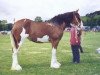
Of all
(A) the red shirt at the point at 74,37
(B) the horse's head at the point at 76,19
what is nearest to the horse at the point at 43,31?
(B) the horse's head at the point at 76,19

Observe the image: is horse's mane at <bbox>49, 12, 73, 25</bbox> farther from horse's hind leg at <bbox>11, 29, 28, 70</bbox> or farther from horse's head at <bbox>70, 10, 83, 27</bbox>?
horse's hind leg at <bbox>11, 29, 28, 70</bbox>

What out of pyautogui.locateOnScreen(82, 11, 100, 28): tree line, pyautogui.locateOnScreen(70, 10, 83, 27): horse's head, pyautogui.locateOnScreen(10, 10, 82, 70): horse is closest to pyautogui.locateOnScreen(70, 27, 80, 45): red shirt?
pyautogui.locateOnScreen(10, 10, 82, 70): horse

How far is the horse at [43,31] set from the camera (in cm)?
1595

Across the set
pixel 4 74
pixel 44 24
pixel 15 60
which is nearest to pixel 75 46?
pixel 44 24

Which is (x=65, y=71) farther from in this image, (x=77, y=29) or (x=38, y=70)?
(x=77, y=29)

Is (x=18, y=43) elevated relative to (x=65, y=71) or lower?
elevated

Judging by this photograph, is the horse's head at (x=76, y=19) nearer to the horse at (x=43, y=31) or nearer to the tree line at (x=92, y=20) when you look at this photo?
the horse at (x=43, y=31)

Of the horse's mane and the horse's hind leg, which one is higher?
the horse's mane

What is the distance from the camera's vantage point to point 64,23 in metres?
16.8

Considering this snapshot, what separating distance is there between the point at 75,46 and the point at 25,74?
13.2 feet

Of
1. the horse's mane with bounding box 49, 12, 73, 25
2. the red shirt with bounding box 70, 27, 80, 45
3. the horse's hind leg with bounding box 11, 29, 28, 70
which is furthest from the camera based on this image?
the red shirt with bounding box 70, 27, 80, 45

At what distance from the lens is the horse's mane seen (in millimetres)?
16703

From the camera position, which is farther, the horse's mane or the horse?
the horse's mane

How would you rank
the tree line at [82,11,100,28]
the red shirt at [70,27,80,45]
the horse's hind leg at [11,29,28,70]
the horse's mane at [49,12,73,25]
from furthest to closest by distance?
the tree line at [82,11,100,28] → the red shirt at [70,27,80,45] → the horse's mane at [49,12,73,25] → the horse's hind leg at [11,29,28,70]
